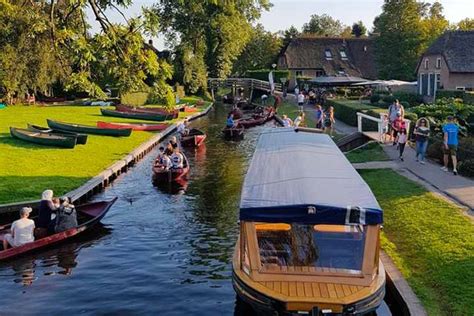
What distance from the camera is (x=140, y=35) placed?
34.7 feet

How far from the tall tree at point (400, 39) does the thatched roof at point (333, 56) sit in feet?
52.1

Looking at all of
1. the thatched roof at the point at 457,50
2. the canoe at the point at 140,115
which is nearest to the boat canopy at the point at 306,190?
the canoe at the point at 140,115

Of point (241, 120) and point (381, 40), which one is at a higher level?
point (381, 40)

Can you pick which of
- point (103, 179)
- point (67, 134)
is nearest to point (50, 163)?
point (103, 179)

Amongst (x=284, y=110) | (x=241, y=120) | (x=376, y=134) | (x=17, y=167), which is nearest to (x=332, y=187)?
(x=17, y=167)

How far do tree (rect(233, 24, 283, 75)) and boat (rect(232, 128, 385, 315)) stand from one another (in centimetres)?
8944

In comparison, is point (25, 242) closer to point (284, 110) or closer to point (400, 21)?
point (284, 110)

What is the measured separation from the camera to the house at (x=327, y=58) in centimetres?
8938

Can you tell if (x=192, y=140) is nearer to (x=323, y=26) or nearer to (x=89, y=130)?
(x=89, y=130)

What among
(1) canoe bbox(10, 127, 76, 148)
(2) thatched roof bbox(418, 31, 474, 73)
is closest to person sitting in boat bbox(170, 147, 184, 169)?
(1) canoe bbox(10, 127, 76, 148)

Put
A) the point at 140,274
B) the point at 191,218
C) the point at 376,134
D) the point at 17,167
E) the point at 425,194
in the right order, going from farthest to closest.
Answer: the point at 376,134 < the point at 17,167 < the point at 191,218 < the point at 425,194 < the point at 140,274

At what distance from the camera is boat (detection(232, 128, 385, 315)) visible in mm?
9453

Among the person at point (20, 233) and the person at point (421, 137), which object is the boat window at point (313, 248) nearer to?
the person at point (20, 233)

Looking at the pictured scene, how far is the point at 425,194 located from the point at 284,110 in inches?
1565
